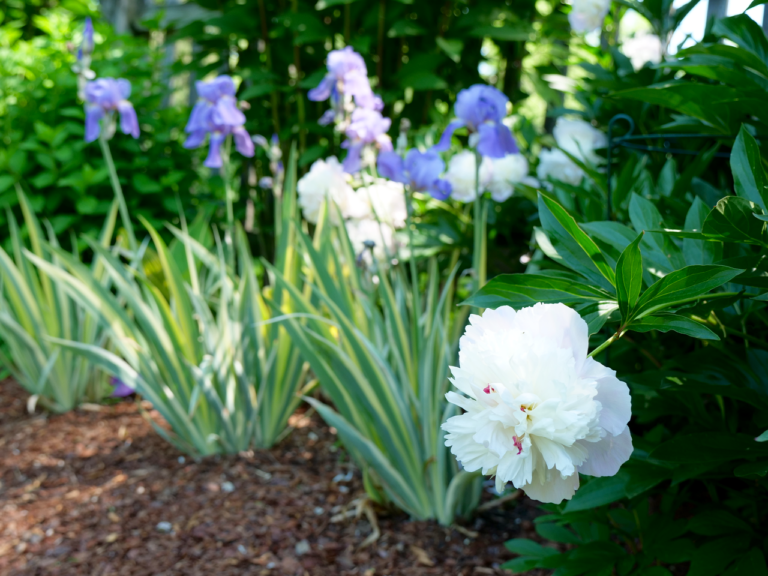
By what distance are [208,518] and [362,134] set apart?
2.97ft

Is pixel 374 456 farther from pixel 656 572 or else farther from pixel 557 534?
pixel 656 572

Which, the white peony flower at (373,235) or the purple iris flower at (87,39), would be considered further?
the purple iris flower at (87,39)

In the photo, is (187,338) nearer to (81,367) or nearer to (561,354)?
(81,367)

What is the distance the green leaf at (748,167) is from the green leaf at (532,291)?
19 centimetres

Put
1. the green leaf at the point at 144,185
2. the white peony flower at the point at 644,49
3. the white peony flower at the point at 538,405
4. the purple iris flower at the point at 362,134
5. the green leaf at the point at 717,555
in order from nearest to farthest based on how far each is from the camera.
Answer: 1. the white peony flower at the point at 538,405
2. the green leaf at the point at 717,555
3. the purple iris flower at the point at 362,134
4. the white peony flower at the point at 644,49
5. the green leaf at the point at 144,185

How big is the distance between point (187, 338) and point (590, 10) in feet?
4.27

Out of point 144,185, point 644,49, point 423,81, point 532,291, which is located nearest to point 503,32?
point 423,81

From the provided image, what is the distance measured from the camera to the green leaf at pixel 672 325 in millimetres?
491

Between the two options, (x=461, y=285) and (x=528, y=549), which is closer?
(x=528, y=549)

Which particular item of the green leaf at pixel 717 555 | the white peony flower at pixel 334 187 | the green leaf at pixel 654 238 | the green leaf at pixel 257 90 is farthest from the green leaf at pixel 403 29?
the green leaf at pixel 717 555

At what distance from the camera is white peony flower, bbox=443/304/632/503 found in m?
0.45

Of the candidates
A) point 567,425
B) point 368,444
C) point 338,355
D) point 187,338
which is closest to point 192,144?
point 187,338

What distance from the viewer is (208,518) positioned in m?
1.38

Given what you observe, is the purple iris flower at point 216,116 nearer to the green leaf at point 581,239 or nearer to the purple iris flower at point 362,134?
the purple iris flower at point 362,134
